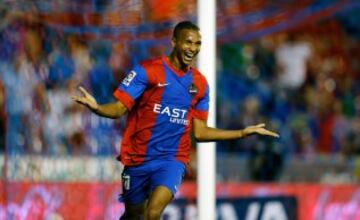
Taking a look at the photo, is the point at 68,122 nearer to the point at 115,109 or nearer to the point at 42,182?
the point at 42,182

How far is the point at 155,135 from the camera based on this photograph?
314 inches

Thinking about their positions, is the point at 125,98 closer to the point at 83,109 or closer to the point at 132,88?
the point at 132,88

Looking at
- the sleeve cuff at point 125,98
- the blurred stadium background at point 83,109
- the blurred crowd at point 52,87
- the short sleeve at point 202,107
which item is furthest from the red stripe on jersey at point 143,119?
the blurred crowd at point 52,87

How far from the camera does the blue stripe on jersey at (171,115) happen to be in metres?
7.93

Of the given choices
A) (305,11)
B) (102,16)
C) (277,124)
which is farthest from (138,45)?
(277,124)

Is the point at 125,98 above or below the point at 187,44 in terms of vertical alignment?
below

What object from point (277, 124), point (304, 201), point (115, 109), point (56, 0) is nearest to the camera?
point (115, 109)

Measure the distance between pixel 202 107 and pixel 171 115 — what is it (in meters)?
0.38

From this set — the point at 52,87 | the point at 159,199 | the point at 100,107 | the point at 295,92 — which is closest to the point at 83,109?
the point at 52,87

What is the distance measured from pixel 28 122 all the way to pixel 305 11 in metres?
3.68

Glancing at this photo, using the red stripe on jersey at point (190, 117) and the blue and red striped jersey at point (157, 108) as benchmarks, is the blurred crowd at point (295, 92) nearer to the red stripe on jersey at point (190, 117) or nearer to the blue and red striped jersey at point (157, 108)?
the red stripe on jersey at point (190, 117)

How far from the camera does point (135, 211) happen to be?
27.0 ft

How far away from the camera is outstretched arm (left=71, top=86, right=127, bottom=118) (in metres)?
7.36

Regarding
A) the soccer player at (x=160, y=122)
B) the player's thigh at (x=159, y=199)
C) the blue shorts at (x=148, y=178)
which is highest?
the soccer player at (x=160, y=122)
